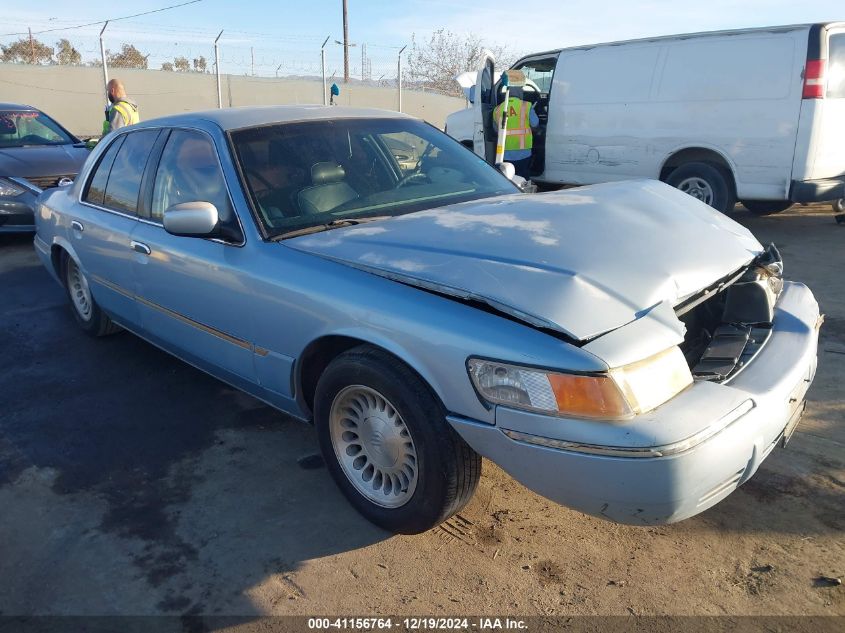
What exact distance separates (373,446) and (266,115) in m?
1.91

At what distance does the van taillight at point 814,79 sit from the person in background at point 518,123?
A: 10.6ft

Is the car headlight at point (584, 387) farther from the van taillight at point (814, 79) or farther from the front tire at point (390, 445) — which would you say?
the van taillight at point (814, 79)

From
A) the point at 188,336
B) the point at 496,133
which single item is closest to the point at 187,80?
the point at 496,133

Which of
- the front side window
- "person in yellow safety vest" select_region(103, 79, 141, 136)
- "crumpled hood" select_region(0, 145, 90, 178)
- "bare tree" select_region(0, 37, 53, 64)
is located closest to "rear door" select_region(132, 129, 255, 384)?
the front side window

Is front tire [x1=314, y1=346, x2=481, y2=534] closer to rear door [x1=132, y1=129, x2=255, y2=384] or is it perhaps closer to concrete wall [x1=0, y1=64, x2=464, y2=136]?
rear door [x1=132, y1=129, x2=255, y2=384]

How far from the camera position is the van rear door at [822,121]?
656cm

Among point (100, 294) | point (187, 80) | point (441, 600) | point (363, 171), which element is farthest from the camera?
point (187, 80)

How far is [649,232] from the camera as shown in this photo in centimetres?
282

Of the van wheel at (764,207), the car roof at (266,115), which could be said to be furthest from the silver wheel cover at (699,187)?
the car roof at (266,115)

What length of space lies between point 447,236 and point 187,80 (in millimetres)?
23789

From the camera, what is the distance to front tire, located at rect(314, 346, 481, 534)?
238 cm

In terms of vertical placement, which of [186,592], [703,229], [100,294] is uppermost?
[703,229]

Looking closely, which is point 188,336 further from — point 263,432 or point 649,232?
point 649,232

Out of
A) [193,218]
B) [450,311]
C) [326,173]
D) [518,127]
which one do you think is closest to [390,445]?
[450,311]
